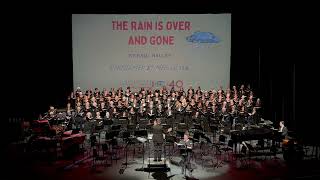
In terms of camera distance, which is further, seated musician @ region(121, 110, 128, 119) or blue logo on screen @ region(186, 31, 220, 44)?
blue logo on screen @ region(186, 31, 220, 44)

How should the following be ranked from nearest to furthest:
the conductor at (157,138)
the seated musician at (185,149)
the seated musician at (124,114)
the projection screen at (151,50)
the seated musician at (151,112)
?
the seated musician at (185,149)
the conductor at (157,138)
the seated musician at (124,114)
the seated musician at (151,112)
the projection screen at (151,50)

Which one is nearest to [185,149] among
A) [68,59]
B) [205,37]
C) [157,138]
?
[157,138]

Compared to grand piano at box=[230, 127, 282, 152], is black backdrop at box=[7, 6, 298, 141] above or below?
above

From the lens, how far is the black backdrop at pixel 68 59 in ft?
54.5

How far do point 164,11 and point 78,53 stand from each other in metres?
5.16

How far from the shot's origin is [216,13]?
20.9 m

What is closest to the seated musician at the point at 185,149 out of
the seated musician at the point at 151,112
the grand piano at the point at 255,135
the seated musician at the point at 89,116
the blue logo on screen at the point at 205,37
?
the grand piano at the point at 255,135

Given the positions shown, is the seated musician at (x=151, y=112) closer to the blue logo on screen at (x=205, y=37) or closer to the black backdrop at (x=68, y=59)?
the black backdrop at (x=68, y=59)

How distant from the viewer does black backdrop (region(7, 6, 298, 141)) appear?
1662cm

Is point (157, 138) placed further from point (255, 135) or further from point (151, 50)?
point (151, 50)

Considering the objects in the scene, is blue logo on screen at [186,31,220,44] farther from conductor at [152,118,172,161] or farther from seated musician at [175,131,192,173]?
seated musician at [175,131,192,173]

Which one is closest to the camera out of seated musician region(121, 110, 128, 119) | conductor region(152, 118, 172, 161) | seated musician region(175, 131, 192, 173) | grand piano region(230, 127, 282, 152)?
seated musician region(175, 131, 192, 173)

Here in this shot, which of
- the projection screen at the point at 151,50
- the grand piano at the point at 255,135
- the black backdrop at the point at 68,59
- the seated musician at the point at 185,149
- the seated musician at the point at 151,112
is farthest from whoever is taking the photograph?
the projection screen at the point at 151,50

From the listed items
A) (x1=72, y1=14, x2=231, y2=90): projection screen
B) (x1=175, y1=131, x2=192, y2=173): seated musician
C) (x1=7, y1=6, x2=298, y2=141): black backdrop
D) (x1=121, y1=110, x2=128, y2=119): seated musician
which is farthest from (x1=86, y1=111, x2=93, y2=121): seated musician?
(x1=72, y1=14, x2=231, y2=90): projection screen
